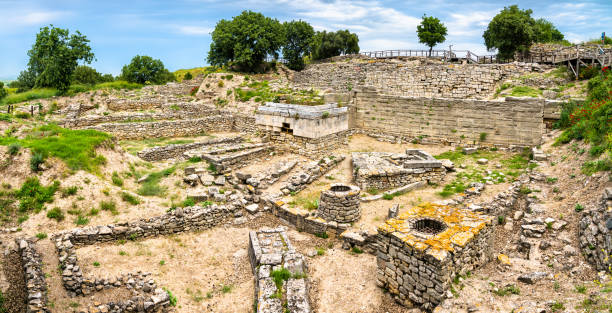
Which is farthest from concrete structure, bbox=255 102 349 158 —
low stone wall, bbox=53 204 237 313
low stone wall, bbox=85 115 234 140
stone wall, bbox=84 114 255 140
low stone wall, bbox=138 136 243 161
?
low stone wall, bbox=85 115 234 140

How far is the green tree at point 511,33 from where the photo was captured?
27.6m

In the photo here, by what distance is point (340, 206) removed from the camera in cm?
868

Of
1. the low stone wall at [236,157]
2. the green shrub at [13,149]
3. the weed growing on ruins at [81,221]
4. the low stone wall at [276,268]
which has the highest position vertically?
the green shrub at [13,149]

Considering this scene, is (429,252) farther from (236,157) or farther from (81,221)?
(236,157)

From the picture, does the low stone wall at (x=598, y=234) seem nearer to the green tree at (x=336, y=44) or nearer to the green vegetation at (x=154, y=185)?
the green vegetation at (x=154, y=185)

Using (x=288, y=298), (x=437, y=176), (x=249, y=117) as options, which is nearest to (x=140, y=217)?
(x=288, y=298)

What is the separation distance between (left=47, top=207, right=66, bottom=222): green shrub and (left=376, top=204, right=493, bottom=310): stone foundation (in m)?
7.66

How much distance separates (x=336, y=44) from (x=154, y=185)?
4482 cm

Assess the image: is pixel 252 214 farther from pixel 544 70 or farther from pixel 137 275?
pixel 544 70

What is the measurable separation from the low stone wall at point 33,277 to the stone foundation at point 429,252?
→ 602cm

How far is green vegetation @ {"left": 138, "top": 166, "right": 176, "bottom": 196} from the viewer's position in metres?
10.3

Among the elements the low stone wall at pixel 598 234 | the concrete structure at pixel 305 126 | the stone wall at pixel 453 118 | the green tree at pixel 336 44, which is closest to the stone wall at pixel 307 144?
the concrete structure at pixel 305 126

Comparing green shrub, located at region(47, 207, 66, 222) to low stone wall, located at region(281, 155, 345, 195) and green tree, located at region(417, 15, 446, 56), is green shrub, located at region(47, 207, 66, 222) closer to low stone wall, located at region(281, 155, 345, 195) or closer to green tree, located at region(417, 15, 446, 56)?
low stone wall, located at region(281, 155, 345, 195)

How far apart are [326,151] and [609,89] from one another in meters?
10.5
